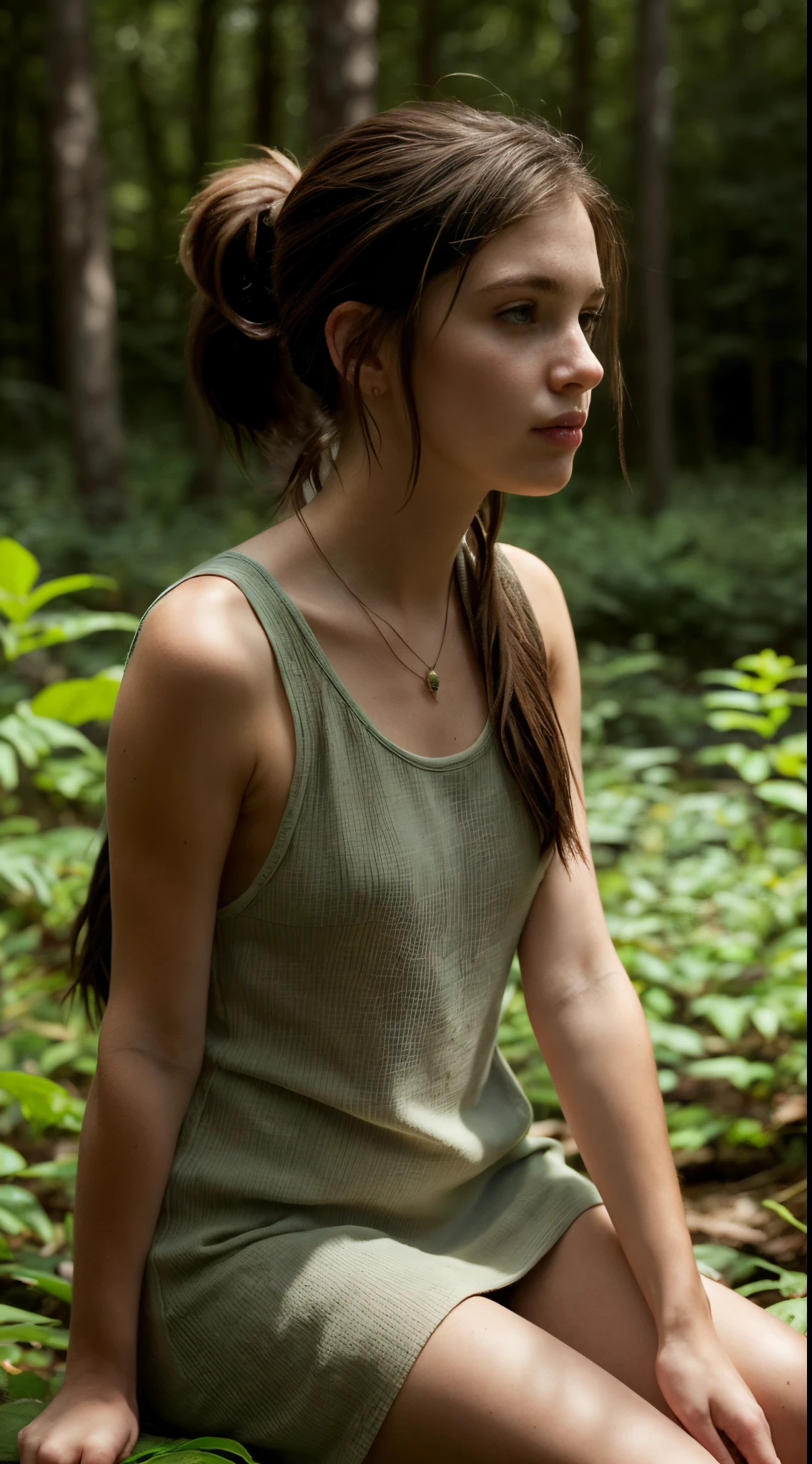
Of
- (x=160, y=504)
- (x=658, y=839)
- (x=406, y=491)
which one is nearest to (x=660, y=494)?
(x=160, y=504)

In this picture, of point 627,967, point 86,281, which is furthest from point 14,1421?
point 86,281

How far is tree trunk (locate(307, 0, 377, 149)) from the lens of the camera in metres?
5.21

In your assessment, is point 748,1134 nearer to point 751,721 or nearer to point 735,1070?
point 735,1070

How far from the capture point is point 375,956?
1.45 metres

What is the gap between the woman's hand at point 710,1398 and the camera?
4.53 ft

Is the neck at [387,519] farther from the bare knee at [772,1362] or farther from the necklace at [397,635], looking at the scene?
the bare knee at [772,1362]

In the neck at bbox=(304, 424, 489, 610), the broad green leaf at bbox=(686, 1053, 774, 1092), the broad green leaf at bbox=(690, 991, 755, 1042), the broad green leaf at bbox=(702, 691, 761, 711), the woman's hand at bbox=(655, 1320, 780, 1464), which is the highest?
the neck at bbox=(304, 424, 489, 610)

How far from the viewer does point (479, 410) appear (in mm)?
1431

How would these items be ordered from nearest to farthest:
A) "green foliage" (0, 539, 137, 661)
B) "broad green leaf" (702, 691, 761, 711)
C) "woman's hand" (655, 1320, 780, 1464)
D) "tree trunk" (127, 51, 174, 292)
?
"woman's hand" (655, 1320, 780, 1464) → "green foliage" (0, 539, 137, 661) → "broad green leaf" (702, 691, 761, 711) → "tree trunk" (127, 51, 174, 292)

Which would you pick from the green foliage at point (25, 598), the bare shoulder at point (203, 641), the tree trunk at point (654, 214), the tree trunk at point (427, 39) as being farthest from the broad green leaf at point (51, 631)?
the tree trunk at point (427, 39)

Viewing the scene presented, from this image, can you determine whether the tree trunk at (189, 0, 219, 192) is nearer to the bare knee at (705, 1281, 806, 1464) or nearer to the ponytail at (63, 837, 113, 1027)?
the ponytail at (63, 837, 113, 1027)

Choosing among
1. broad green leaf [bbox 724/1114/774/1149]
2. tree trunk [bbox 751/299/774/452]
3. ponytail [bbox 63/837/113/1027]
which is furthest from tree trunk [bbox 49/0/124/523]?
tree trunk [bbox 751/299/774/452]

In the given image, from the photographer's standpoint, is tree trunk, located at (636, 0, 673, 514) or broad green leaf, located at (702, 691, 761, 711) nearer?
broad green leaf, located at (702, 691, 761, 711)

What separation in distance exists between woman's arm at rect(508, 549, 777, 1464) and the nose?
15.6 inches
